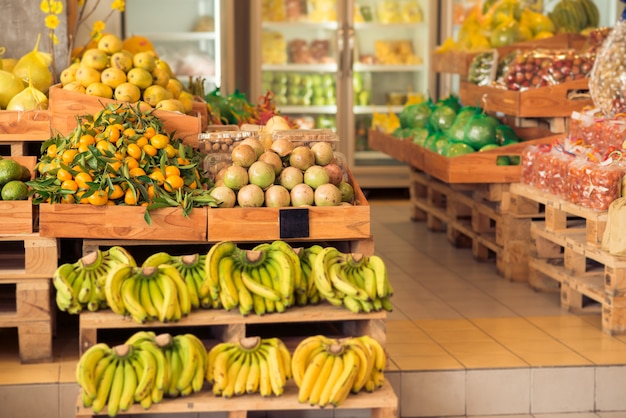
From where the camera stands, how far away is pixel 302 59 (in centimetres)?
973

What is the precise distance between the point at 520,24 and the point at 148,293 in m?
4.54

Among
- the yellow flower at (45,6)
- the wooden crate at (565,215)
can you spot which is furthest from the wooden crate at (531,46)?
the yellow flower at (45,6)

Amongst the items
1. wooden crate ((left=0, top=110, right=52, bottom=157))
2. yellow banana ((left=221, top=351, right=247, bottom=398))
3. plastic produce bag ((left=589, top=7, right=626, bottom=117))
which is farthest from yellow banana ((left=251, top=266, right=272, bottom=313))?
plastic produce bag ((left=589, top=7, right=626, bottom=117))

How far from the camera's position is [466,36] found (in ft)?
24.8

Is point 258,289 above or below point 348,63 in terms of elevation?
below

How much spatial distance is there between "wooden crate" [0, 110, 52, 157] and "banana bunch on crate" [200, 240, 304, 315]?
1.34 metres

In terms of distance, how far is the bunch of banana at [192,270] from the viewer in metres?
3.75

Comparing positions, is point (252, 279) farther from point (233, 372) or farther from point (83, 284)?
point (83, 284)

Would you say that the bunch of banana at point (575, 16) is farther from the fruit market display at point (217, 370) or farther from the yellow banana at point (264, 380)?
the yellow banana at point (264, 380)

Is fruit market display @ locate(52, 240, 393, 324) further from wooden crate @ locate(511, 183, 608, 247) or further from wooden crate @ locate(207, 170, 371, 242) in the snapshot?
wooden crate @ locate(511, 183, 608, 247)

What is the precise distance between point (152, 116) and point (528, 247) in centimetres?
245

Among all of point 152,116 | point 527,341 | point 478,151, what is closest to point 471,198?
point 478,151

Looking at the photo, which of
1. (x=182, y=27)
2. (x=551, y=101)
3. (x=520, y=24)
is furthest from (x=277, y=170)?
(x=182, y=27)

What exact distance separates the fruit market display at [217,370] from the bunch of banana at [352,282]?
179 mm
